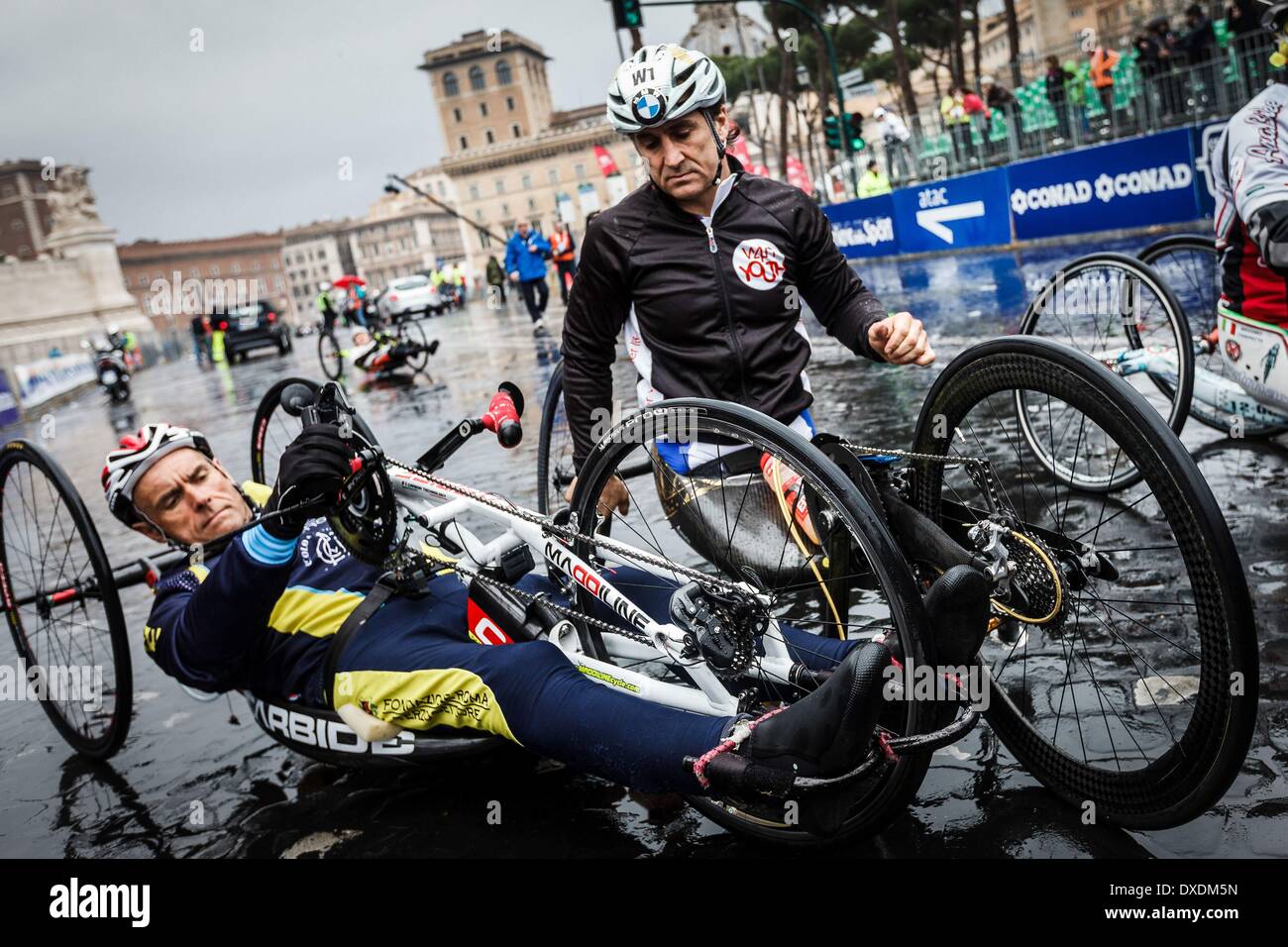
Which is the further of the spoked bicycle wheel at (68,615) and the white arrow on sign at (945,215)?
the white arrow on sign at (945,215)

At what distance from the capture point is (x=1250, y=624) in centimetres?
191

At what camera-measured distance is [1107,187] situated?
13.8m

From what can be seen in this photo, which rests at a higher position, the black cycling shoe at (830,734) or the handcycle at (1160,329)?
the handcycle at (1160,329)

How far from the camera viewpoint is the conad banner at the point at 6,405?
79.4 feet

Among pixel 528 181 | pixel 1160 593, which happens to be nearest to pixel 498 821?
pixel 1160 593

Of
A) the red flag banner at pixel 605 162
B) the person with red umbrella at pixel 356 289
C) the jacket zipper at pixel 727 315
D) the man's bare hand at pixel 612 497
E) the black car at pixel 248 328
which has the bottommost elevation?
the man's bare hand at pixel 612 497

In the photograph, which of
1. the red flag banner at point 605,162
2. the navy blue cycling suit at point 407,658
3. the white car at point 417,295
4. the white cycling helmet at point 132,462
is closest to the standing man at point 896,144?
the red flag banner at point 605,162

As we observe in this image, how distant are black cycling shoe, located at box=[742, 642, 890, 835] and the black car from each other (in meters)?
35.0


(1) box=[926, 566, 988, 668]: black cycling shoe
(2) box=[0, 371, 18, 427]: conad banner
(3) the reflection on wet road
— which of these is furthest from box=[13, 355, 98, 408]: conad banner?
(1) box=[926, 566, 988, 668]: black cycling shoe

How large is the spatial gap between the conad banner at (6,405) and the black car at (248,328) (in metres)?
9.31

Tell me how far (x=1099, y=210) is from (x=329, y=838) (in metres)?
13.8

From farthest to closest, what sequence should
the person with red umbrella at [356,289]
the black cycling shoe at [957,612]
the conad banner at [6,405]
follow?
the conad banner at [6,405] < the person with red umbrella at [356,289] < the black cycling shoe at [957,612]

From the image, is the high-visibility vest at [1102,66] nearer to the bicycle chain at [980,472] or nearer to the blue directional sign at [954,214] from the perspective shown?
the blue directional sign at [954,214]
